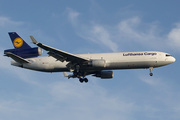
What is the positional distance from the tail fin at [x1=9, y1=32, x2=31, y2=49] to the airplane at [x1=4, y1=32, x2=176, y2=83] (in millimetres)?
167

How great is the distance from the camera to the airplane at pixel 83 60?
3997 centimetres

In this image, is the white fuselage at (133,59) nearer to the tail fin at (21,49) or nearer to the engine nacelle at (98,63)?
the engine nacelle at (98,63)

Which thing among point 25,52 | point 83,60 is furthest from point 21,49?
point 83,60

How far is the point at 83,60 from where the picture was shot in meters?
40.4

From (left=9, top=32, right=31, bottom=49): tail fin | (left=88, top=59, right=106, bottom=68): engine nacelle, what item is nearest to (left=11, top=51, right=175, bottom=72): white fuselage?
(left=88, top=59, right=106, bottom=68): engine nacelle

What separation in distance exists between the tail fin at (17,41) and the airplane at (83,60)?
0.17m

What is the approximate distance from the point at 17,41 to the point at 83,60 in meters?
13.0

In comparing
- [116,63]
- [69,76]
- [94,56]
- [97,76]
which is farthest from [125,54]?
[69,76]

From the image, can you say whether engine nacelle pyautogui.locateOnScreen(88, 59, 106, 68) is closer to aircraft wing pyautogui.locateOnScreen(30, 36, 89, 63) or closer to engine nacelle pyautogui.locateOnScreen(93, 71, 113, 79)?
aircraft wing pyautogui.locateOnScreen(30, 36, 89, 63)

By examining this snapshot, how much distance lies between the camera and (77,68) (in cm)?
4184

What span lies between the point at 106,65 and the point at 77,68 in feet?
15.3

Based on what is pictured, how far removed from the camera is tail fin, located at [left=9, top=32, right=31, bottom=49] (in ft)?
148

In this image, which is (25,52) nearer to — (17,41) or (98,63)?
(17,41)

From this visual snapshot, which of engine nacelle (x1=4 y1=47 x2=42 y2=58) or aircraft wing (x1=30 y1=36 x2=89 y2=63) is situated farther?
engine nacelle (x1=4 y1=47 x2=42 y2=58)
